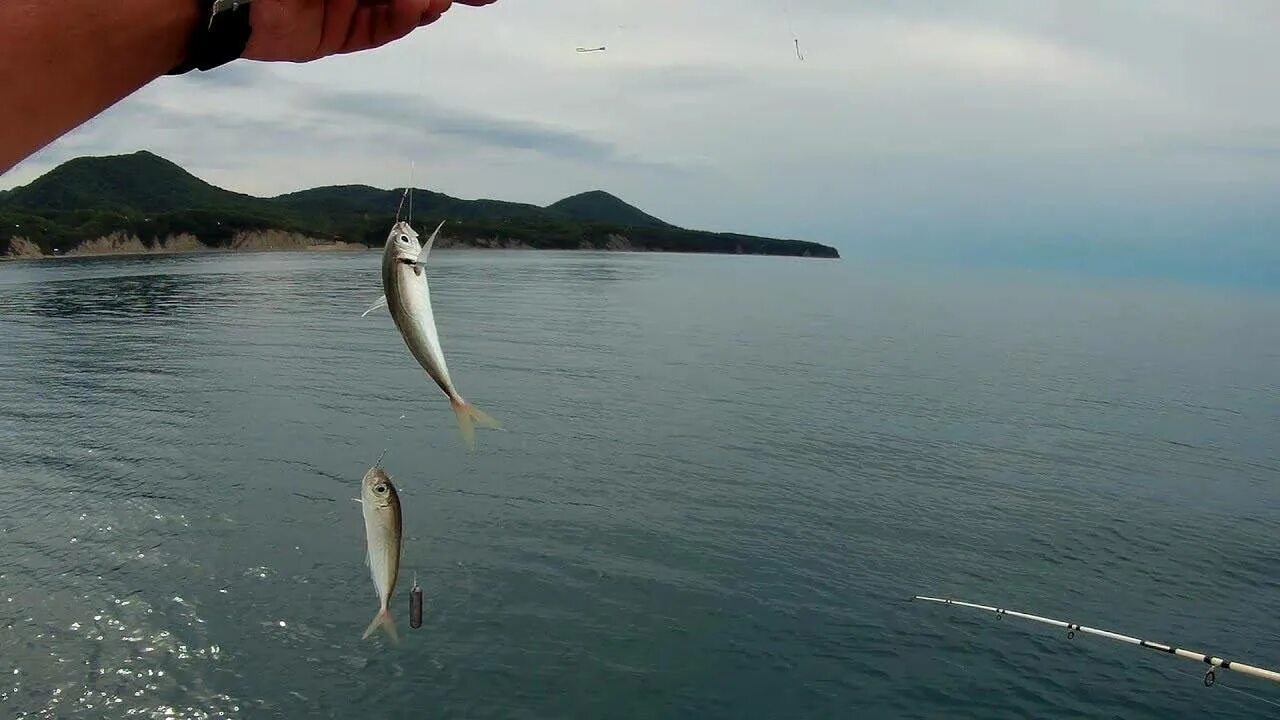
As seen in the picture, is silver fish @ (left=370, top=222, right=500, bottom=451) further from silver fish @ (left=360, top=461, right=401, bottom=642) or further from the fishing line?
the fishing line

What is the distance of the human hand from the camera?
1.96 metres

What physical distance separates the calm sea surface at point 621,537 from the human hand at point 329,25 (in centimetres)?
1098

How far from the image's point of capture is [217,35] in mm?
1808

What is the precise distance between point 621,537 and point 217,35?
16280mm

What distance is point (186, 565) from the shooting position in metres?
15.1

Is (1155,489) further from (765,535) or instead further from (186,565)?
(186,565)

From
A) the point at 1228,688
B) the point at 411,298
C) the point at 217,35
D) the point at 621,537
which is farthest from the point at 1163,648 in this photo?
the point at 217,35

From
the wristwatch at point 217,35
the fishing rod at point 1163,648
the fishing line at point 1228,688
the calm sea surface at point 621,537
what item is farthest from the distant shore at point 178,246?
the wristwatch at point 217,35

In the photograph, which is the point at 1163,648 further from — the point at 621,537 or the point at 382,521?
the point at 382,521

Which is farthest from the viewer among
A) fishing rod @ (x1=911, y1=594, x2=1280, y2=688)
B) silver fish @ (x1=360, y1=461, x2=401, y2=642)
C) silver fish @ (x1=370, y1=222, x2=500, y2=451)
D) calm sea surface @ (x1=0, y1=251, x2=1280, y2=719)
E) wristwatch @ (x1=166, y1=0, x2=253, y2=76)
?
calm sea surface @ (x1=0, y1=251, x2=1280, y2=719)

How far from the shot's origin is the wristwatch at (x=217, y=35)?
175 centimetres

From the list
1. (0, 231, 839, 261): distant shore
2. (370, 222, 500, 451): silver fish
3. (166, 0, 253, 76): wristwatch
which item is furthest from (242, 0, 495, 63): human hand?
(0, 231, 839, 261): distant shore

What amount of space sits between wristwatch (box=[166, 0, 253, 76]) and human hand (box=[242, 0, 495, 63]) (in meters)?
0.05

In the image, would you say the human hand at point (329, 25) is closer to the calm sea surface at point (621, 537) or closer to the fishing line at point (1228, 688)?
the calm sea surface at point (621, 537)
